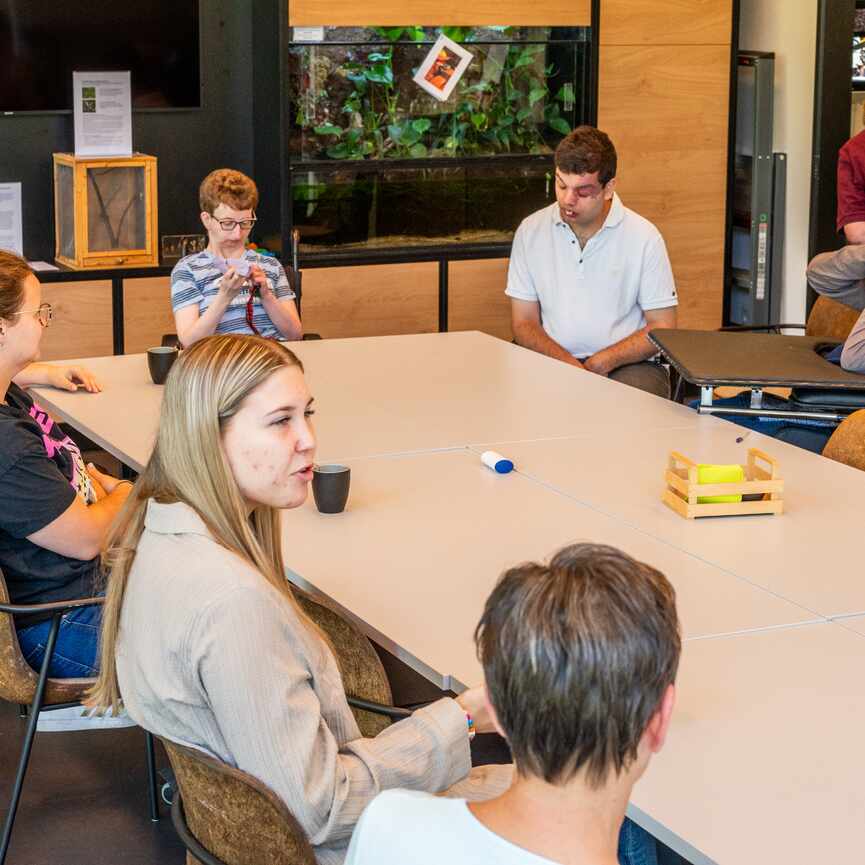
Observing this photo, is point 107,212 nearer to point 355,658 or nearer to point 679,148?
point 679,148

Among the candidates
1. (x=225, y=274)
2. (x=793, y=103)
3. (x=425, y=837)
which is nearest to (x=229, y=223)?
(x=225, y=274)

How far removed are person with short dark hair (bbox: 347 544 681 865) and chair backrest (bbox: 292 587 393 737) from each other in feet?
3.52

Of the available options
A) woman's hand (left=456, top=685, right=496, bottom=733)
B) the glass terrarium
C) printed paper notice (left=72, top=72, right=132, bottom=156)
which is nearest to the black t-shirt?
woman's hand (left=456, top=685, right=496, bottom=733)

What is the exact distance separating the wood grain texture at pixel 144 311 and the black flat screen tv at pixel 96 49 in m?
0.73

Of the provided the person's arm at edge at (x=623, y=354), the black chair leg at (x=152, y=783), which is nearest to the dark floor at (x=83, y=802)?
the black chair leg at (x=152, y=783)

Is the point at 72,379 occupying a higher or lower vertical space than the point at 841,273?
lower

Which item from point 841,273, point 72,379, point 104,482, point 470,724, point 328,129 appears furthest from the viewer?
point 328,129

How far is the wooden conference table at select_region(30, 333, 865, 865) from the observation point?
1713 millimetres

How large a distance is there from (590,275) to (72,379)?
185 cm

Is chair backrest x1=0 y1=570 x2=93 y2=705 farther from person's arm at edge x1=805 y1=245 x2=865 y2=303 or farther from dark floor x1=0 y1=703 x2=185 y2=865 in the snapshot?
person's arm at edge x1=805 y1=245 x2=865 y2=303

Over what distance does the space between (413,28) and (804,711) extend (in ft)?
14.7

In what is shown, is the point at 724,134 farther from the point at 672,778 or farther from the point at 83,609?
the point at 672,778

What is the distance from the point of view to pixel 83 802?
3.08 meters

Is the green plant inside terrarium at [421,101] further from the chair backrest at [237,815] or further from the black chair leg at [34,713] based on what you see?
the chair backrest at [237,815]
